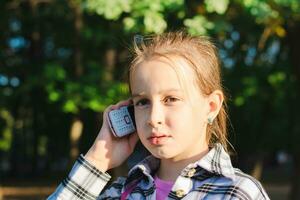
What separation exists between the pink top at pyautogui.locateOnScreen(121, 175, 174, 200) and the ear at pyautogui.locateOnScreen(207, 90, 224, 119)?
254 mm

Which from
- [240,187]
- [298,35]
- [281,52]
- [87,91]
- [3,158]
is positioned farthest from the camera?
[3,158]

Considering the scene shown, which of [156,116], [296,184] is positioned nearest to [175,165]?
[156,116]

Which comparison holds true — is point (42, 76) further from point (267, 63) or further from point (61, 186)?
point (61, 186)

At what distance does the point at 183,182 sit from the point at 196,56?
402mm

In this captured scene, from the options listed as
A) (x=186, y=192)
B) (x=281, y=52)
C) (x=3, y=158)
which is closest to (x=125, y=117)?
(x=186, y=192)

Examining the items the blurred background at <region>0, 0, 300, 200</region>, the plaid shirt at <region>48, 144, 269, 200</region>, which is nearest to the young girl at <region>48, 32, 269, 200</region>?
the plaid shirt at <region>48, 144, 269, 200</region>

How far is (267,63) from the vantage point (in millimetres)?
13547

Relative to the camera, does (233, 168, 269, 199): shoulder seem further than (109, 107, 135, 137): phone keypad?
No

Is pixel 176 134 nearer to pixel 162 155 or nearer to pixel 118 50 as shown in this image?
pixel 162 155

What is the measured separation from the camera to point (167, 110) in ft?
5.92

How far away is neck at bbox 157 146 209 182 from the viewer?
1.89m

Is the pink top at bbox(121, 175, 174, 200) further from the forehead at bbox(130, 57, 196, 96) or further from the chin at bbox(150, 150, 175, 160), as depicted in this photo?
the forehead at bbox(130, 57, 196, 96)

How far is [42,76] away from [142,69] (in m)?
8.41

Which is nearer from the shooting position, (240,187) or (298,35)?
(240,187)
